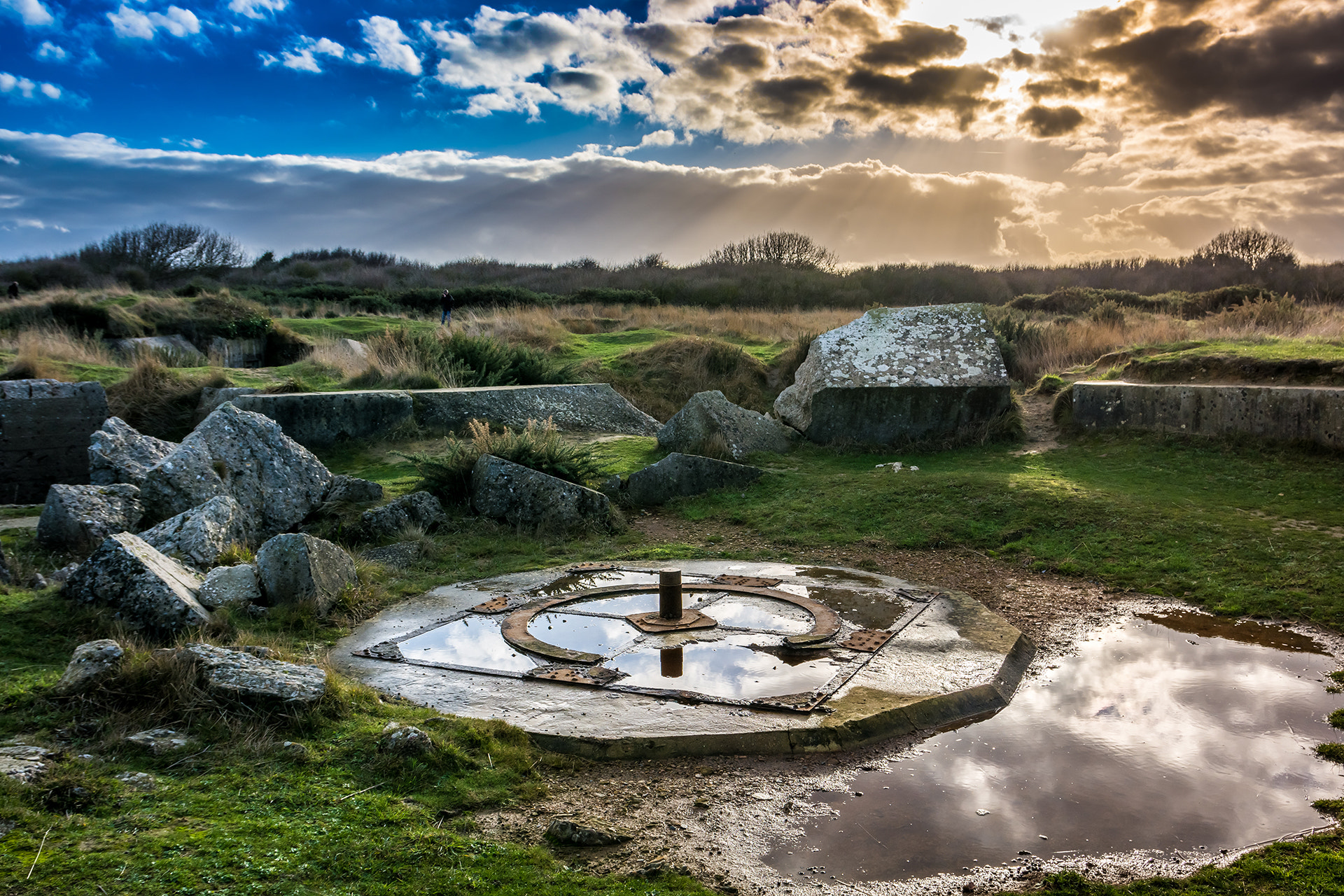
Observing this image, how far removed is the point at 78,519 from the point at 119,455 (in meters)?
1.43

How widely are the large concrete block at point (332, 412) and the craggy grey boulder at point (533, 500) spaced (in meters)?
3.04

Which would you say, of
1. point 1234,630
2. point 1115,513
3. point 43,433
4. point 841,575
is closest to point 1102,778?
point 1234,630

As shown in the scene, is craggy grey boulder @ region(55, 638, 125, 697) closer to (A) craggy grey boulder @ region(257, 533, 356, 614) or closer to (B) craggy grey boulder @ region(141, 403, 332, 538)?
(A) craggy grey boulder @ region(257, 533, 356, 614)

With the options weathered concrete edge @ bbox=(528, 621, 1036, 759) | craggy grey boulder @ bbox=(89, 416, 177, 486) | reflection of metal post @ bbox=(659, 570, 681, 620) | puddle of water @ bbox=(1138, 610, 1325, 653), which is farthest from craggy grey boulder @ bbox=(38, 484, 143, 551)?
puddle of water @ bbox=(1138, 610, 1325, 653)

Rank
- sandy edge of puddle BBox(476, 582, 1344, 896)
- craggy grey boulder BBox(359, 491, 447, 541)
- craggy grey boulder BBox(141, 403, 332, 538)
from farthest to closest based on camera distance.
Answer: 1. craggy grey boulder BBox(359, 491, 447, 541)
2. craggy grey boulder BBox(141, 403, 332, 538)
3. sandy edge of puddle BBox(476, 582, 1344, 896)

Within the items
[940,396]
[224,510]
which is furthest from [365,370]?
[940,396]

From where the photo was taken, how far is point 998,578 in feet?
21.4

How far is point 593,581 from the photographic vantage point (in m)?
6.24

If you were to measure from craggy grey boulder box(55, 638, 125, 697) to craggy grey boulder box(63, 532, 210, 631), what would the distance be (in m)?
0.78

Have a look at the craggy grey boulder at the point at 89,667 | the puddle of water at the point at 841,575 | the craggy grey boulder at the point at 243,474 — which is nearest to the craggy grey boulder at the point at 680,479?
the puddle of water at the point at 841,575

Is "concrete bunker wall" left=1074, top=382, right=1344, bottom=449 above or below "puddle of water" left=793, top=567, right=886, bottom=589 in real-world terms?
above

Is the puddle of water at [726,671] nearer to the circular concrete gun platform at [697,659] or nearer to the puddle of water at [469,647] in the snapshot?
the circular concrete gun platform at [697,659]

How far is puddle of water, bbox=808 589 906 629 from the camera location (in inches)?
207

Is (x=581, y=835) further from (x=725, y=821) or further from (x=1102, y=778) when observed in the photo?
(x=1102, y=778)
